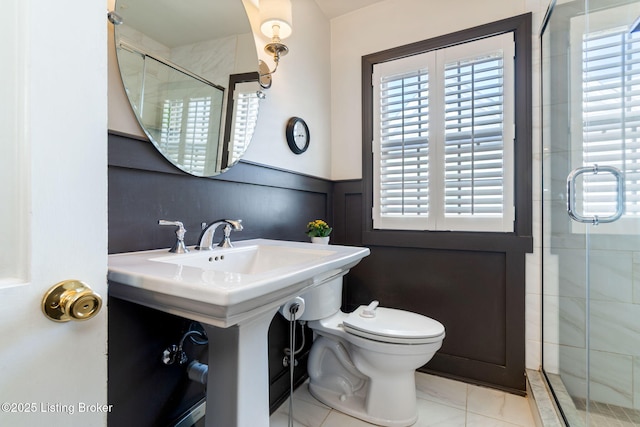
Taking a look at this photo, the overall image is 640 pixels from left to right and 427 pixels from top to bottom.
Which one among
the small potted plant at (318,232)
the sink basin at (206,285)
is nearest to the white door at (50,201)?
the sink basin at (206,285)

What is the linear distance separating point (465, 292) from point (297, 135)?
53.4 inches

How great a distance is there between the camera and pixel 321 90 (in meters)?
2.03

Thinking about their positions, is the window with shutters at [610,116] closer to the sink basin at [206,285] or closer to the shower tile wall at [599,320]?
the shower tile wall at [599,320]

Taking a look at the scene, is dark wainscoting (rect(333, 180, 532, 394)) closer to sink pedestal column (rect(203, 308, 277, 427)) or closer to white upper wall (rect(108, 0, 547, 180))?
white upper wall (rect(108, 0, 547, 180))

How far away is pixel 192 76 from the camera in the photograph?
3.57 ft

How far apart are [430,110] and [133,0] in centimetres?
155

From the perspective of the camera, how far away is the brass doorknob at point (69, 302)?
0.40 meters

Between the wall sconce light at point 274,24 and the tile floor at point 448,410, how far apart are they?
1621mm

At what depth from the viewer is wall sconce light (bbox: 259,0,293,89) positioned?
134 cm

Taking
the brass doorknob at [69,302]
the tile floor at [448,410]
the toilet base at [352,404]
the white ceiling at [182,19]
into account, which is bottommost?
the tile floor at [448,410]

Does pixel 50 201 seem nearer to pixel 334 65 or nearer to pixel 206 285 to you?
pixel 206 285

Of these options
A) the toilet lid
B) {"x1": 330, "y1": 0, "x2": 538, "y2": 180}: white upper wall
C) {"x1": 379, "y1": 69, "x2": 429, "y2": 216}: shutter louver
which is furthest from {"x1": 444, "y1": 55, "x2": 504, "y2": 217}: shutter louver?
the toilet lid

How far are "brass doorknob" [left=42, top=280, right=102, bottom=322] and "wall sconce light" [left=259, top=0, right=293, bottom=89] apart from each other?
1.23 meters

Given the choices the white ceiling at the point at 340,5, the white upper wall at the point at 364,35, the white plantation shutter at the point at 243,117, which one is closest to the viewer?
the white plantation shutter at the point at 243,117
